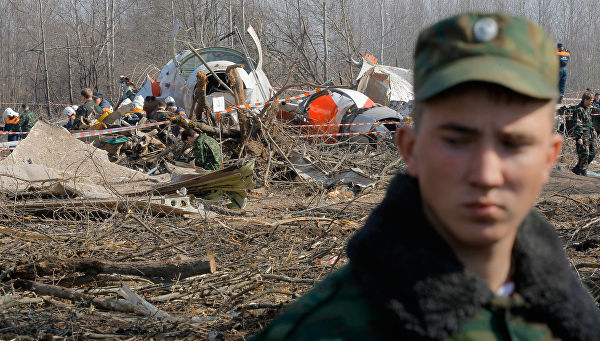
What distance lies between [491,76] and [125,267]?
3.74m

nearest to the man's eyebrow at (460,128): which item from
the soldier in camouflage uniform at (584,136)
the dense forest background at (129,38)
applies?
the soldier in camouflage uniform at (584,136)

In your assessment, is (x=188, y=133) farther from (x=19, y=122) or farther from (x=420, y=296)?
(x=420, y=296)

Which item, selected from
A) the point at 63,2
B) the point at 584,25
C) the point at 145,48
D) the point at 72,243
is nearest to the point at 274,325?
the point at 72,243

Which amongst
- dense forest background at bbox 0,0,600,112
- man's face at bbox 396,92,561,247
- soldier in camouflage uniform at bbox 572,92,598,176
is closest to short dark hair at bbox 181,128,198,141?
soldier in camouflage uniform at bbox 572,92,598,176

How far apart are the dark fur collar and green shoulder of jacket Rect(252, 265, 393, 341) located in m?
0.03

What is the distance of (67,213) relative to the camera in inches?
249

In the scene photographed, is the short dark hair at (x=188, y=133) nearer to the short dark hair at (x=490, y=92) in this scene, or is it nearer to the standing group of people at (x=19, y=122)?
the standing group of people at (x=19, y=122)

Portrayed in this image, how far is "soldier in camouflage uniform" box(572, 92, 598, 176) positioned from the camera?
11469 millimetres

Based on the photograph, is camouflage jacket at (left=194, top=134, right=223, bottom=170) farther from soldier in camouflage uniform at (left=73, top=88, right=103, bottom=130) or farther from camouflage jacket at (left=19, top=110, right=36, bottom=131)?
camouflage jacket at (left=19, top=110, right=36, bottom=131)

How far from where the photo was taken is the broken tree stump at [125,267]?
4.23 metres

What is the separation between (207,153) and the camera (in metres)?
9.13

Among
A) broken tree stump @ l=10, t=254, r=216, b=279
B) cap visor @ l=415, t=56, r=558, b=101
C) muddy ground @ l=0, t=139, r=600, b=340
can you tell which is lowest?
muddy ground @ l=0, t=139, r=600, b=340

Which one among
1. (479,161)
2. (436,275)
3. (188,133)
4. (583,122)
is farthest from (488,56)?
(583,122)

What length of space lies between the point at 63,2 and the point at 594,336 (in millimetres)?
34887
